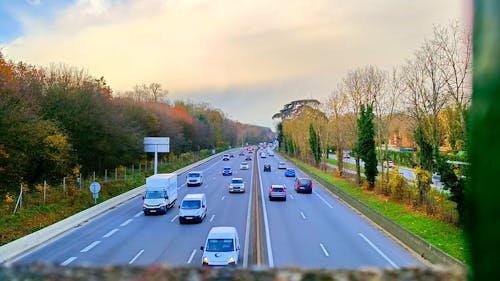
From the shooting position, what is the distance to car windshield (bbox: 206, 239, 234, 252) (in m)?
16.9

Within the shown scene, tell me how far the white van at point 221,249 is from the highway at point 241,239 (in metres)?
0.60

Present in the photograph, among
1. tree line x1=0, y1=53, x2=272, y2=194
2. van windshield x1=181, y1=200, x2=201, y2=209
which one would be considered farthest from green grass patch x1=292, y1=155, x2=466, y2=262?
tree line x1=0, y1=53, x2=272, y2=194

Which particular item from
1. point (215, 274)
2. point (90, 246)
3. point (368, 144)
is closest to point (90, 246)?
point (90, 246)

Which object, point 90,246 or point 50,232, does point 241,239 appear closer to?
point 90,246

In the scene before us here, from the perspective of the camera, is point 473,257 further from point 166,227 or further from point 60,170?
point 60,170

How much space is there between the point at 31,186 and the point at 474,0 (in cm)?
3395

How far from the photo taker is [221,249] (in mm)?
16922

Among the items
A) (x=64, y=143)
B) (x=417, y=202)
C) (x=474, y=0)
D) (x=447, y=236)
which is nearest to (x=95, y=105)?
(x=64, y=143)

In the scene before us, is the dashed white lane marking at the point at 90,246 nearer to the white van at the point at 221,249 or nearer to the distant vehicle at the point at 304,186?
the white van at the point at 221,249

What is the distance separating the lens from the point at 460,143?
24.6 m

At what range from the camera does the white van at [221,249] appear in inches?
641

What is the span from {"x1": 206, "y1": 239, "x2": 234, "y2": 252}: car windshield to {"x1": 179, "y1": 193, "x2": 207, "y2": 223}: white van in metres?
9.06

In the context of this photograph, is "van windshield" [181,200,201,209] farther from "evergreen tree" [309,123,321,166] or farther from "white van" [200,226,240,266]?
"evergreen tree" [309,123,321,166]

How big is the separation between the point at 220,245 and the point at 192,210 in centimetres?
974
